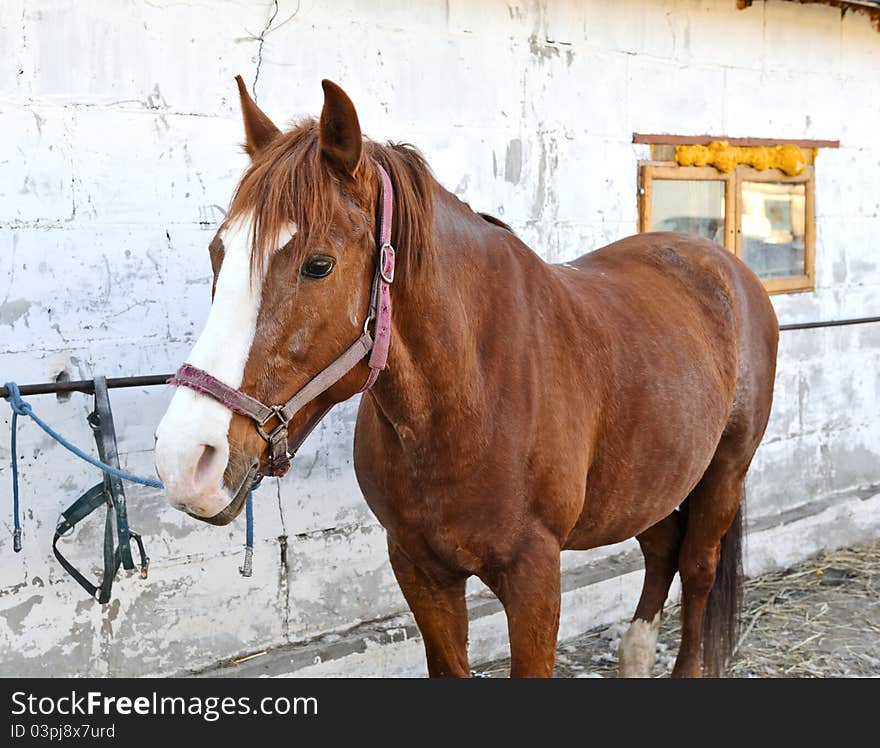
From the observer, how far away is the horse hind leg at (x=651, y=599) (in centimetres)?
359

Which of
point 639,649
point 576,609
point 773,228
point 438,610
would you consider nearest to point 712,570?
point 639,649

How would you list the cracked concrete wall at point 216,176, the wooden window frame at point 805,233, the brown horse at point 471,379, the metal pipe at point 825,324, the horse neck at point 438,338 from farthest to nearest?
the wooden window frame at point 805,233 → the metal pipe at point 825,324 → the cracked concrete wall at point 216,176 → the horse neck at point 438,338 → the brown horse at point 471,379

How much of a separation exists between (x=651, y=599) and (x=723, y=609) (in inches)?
12.3

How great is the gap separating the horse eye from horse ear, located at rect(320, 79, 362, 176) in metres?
0.20

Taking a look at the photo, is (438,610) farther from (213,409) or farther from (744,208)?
(744,208)

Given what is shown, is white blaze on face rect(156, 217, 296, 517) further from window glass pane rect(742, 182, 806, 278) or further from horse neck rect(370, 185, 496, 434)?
window glass pane rect(742, 182, 806, 278)

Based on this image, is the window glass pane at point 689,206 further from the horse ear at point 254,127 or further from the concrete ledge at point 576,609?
the horse ear at point 254,127

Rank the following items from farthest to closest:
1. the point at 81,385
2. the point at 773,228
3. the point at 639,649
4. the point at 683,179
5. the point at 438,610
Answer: the point at 773,228
the point at 683,179
the point at 639,649
the point at 81,385
the point at 438,610

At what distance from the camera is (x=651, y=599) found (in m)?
3.62

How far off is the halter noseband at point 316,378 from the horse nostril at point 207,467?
8 centimetres

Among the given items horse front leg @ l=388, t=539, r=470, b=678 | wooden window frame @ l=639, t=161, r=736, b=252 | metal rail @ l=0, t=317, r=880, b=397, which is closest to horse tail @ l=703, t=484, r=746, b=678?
horse front leg @ l=388, t=539, r=470, b=678

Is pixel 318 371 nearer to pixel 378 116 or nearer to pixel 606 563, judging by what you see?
pixel 378 116

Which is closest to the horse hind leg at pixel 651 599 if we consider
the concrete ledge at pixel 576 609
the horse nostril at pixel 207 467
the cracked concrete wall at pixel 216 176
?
the concrete ledge at pixel 576 609

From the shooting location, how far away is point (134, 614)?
3250 millimetres
